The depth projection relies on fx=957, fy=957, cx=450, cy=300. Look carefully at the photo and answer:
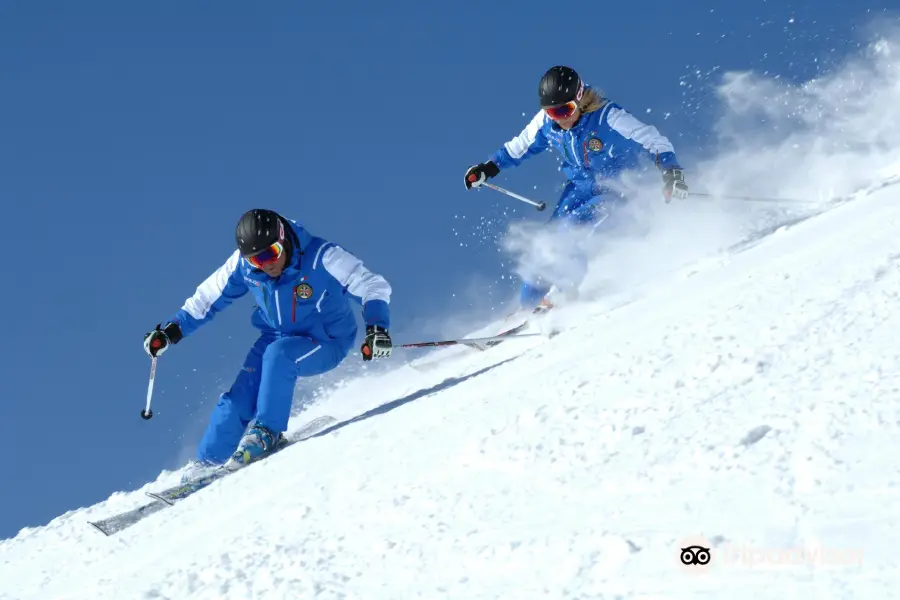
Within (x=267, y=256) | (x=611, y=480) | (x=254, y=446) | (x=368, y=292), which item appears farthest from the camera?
(x=368, y=292)

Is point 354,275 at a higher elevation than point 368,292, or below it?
higher

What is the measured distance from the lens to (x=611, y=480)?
11.7ft

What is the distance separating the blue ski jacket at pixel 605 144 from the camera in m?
8.51

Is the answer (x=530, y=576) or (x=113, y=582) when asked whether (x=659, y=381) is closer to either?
(x=530, y=576)

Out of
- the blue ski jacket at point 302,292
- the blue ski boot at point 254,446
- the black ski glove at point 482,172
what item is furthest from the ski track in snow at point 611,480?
the black ski glove at point 482,172

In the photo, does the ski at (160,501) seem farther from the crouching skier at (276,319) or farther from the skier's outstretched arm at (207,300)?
the skier's outstretched arm at (207,300)

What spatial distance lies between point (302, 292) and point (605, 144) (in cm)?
347

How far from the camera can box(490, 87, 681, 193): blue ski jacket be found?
8.51 metres

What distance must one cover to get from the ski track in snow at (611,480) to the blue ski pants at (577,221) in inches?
99.2

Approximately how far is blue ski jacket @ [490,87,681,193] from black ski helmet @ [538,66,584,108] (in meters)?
0.28

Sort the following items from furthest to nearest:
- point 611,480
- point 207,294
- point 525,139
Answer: point 525,139, point 207,294, point 611,480

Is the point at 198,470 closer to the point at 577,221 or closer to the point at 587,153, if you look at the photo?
the point at 577,221

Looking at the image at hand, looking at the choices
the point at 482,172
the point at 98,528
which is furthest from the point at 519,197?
the point at 98,528

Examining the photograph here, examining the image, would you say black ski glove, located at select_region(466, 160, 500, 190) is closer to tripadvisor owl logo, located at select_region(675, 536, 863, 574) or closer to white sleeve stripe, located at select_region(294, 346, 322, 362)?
white sleeve stripe, located at select_region(294, 346, 322, 362)
